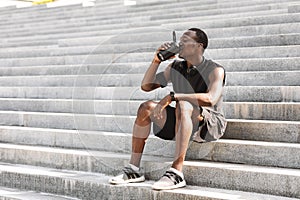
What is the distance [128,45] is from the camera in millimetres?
4035

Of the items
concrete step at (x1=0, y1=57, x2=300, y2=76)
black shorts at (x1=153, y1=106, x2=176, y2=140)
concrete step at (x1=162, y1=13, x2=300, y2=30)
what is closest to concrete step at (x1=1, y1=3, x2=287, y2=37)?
concrete step at (x1=162, y1=13, x2=300, y2=30)

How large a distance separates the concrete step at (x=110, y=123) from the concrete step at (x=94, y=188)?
358 mm

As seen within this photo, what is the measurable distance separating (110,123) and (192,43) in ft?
3.87

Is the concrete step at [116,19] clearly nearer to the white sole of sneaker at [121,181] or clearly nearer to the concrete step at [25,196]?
the white sole of sneaker at [121,181]

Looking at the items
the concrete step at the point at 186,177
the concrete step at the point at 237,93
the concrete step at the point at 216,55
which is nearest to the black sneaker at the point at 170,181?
the concrete step at the point at 186,177

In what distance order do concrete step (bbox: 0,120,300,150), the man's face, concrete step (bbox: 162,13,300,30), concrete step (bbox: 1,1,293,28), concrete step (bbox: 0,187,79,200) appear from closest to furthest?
the man's face, concrete step (bbox: 0,120,300,150), concrete step (bbox: 0,187,79,200), concrete step (bbox: 162,13,300,30), concrete step (bbox: 1,1,293,28)

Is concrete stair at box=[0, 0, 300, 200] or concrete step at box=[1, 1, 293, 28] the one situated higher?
concrete step at box=[1, 1, 293, 28]

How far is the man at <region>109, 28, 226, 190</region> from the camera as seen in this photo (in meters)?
3.44

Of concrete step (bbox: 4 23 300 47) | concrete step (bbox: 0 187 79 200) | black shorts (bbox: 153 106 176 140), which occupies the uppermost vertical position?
concrete step (bbox: 4 23 300 47)

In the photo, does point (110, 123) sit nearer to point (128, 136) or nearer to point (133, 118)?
point (128, 136)

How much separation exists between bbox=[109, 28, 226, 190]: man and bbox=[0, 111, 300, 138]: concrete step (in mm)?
245

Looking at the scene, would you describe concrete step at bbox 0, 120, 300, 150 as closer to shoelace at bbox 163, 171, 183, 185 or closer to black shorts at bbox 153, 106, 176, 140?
black shorts at bbox 153, 106, 176, 140

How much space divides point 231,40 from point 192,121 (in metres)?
2.25

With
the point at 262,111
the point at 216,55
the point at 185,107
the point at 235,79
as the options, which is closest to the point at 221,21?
the point at 216,55
